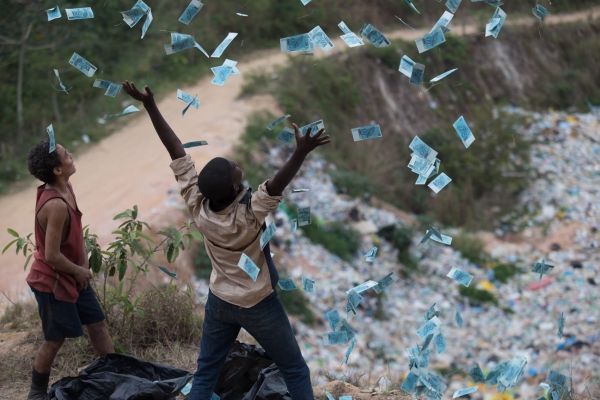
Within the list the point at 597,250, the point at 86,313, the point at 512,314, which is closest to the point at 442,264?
the point at 512,314

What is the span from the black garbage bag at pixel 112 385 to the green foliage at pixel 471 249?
22.9 feet

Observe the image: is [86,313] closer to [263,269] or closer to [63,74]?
[263,269]

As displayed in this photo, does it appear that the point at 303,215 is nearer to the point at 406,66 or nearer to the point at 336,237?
the point at 406,66

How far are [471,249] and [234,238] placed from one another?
25.3 feet

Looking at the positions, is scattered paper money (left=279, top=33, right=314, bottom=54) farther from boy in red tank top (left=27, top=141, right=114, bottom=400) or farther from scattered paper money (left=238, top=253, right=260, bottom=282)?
boy in red tank top (left=27, top=141, right=114, bottom=400)

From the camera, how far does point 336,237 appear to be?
9.43 metres

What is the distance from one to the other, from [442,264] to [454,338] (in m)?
1.54

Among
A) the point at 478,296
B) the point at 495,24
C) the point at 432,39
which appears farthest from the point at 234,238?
the point at 478,296

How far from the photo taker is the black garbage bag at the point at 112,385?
348 cm

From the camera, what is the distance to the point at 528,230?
434 inches

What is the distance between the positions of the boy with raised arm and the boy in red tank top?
0.51 m

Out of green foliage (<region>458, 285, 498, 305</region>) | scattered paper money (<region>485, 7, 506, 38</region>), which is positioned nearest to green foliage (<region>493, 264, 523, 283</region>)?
green foliage (<region>458, 285, 498, 305</region>)

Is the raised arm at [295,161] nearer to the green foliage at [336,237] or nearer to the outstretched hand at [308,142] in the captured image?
the outstretched hand at [308,142]

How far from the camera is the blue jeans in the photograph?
2982mm
